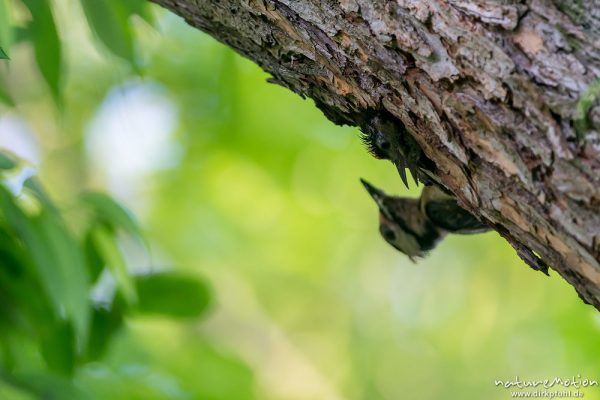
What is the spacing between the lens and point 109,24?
212cm

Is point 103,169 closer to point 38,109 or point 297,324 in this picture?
point 38,109

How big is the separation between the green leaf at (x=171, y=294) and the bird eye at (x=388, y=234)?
3.11 feet

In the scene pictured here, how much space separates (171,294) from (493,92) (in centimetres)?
172

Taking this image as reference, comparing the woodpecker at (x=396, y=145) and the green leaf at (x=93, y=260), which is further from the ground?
the woodpecker at (x=396, y=145)

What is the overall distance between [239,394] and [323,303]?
3.25m

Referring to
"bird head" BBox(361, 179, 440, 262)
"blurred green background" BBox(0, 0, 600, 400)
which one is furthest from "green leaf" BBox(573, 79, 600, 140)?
"blurred green background" BBox(0, 0, 600, 400)

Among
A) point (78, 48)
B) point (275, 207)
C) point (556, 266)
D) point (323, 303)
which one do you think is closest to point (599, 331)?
point (556, 266)

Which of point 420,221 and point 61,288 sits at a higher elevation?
point 420,221

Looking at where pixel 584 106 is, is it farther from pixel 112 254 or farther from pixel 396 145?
pixel 112 254

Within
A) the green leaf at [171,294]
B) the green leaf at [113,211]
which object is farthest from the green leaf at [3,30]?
the green leaf at [171,294]

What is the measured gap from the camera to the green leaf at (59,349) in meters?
2.26

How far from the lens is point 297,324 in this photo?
6.87 metres

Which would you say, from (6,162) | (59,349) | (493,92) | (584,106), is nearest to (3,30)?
(6,162)

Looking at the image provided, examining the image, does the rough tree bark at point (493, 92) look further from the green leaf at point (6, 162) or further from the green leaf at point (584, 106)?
the green leaf at point (6, 162)
